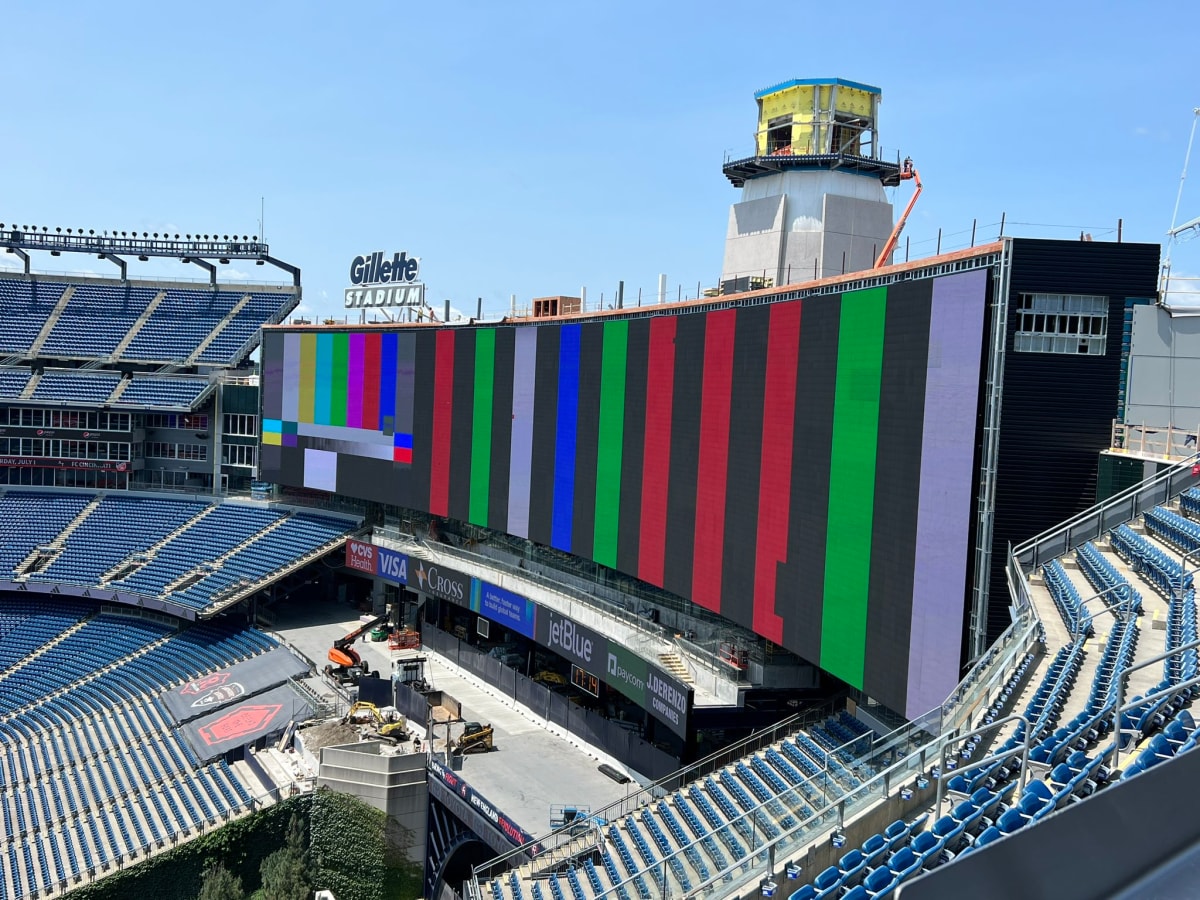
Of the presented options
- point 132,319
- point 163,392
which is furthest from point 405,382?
point 132,319

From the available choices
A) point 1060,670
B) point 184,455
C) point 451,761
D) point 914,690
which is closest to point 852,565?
point 914,690

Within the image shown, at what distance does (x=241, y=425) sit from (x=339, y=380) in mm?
8838

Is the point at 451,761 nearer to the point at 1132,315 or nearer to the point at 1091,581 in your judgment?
the point at 1091,581

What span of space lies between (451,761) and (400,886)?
3.79m

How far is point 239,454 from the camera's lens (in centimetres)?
5684

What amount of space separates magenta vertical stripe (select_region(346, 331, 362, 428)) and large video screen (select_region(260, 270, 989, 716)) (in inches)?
3.9

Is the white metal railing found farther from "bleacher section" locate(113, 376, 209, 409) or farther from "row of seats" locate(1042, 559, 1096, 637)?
"bleacher section" locate(113, 376, 209, 409)

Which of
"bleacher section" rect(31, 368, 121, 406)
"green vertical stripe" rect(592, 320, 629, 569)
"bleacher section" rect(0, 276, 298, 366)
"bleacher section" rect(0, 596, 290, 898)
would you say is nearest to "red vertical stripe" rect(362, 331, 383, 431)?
"bleacher section" rect(0, 596, 290, 898)

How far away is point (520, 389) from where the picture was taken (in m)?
41.4

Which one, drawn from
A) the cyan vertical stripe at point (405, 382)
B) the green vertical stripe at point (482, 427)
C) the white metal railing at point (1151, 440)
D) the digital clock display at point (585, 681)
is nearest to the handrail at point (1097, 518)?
the white metal railing at point (1151, 440)

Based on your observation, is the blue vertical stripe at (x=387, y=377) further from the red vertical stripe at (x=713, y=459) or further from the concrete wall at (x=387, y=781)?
the red vertical stripe at (x=713, y=459)

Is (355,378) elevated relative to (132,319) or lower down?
lower down

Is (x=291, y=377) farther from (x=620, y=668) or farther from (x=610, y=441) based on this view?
(x=620, y=668)

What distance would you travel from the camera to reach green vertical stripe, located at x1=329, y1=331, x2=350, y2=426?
50781 millimetres
